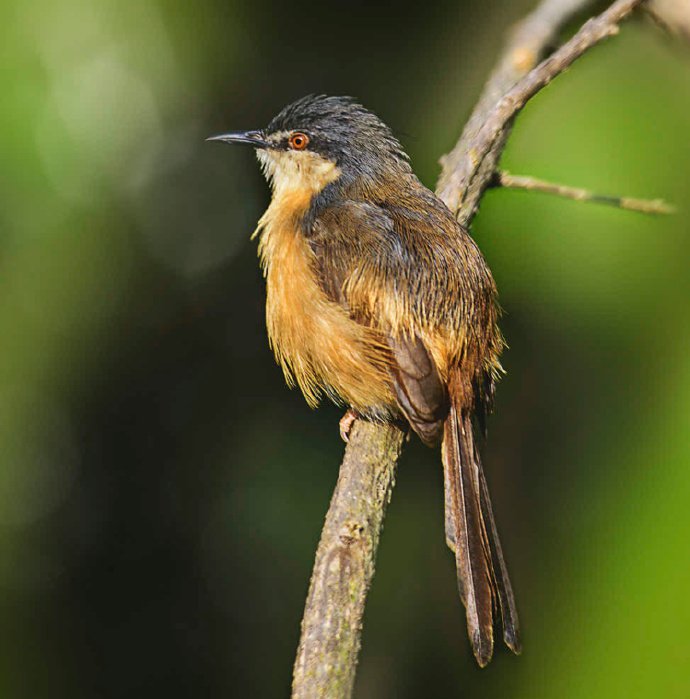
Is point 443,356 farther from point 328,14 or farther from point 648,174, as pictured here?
point 328,14

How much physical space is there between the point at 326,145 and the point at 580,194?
134 centimetres

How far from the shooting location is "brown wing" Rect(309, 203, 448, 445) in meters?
3.31

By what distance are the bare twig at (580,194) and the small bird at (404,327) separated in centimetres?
29

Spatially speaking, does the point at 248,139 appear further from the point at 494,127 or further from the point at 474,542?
the point at 474,542

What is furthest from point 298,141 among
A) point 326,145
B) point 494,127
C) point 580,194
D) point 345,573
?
point 345,573

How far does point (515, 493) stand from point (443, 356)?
556 millimetres

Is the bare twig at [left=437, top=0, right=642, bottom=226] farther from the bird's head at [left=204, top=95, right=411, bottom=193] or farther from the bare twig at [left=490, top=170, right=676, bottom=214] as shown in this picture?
the bird's head at [left=204, top=95, right=411, bottom=193]

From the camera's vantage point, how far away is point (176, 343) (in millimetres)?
4676

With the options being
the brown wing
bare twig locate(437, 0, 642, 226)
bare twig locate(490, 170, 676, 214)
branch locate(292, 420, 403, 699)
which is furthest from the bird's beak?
branch locate(292, 420, 403, 699)

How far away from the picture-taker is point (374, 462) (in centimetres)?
339

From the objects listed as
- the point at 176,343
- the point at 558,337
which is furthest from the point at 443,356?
the point at 176,343

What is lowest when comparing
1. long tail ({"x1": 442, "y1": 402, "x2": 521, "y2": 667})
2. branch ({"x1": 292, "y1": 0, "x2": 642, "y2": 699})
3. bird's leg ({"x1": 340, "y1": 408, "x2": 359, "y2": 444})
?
long tail ({"x1": 442, "y1": 402, "x2": 521, "y2": 667})

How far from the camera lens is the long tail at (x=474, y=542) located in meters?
3.09

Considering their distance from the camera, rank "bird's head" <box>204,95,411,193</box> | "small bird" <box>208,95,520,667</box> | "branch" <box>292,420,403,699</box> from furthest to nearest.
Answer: "bird's head" <box>204,95,411,193</box>, "small bird" <box>208,95,520,667</box>, "branch" <box>292,420,403,699</box>
